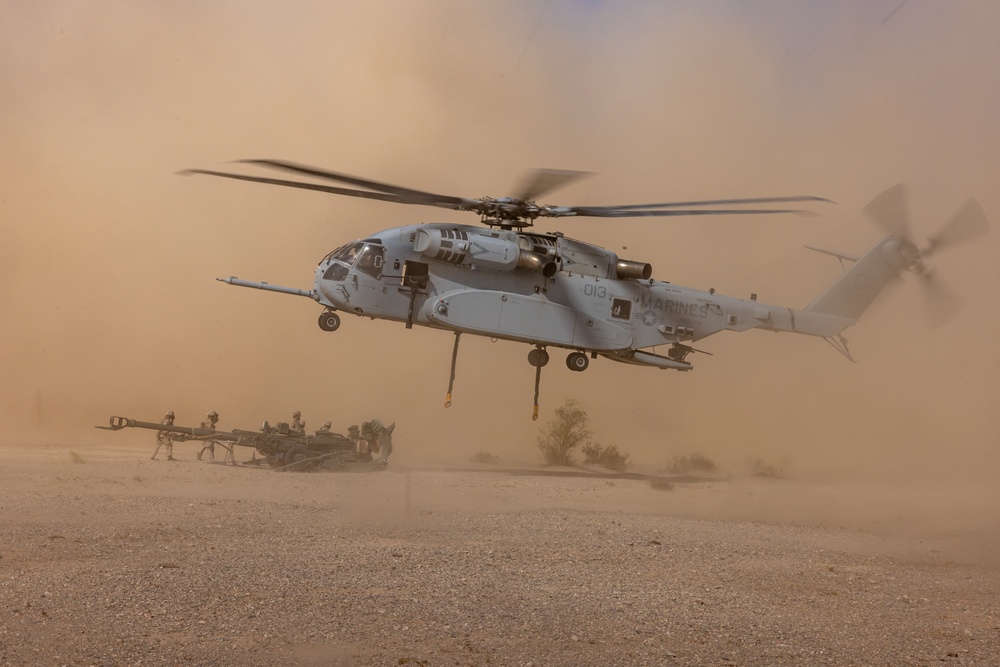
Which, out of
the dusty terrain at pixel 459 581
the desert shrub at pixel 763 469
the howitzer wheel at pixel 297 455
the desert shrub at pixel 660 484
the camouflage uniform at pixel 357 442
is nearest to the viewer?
the dusty terrain at pixel 459 581

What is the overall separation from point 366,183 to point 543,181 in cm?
231

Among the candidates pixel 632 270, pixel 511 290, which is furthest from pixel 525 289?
pixel 632 270

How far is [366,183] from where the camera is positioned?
12.7m

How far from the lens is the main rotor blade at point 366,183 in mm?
11734

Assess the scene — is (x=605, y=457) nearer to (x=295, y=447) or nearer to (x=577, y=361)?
(x=577, y=361)

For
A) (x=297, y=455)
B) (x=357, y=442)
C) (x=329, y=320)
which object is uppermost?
(x=329, y=320)

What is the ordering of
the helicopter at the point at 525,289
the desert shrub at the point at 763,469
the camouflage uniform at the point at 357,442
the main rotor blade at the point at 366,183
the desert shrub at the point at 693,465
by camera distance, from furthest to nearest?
the desert shrub at the point at 693,465
the desert shrub at the point at 763,469
the camouflage uniform at the point at 357,442
the helicopter at the point at 525,289
the main rotor blade at the point at 366,183

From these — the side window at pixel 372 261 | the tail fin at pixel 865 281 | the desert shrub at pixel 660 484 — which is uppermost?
the tail fin at pixel 865 281

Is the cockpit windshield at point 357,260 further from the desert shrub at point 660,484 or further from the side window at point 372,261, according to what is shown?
the desert shrub at point 660,484

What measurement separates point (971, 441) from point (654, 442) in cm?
841

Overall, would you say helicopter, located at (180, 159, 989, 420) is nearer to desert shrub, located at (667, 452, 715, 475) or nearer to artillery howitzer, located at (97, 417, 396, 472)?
artillery howitzer, located at (97, 417, 396, 472)

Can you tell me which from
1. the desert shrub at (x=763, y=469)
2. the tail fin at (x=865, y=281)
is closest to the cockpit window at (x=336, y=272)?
the tail fin at (x=865, y=281)

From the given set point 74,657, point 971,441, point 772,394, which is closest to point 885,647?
point 74,657

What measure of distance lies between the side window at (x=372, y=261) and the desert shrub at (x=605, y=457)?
9.78m
